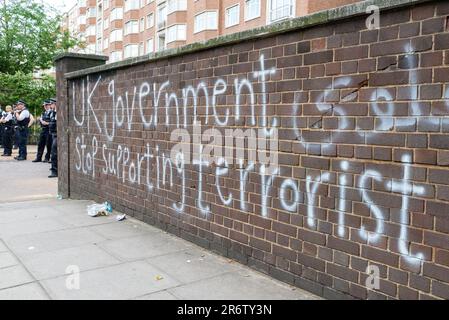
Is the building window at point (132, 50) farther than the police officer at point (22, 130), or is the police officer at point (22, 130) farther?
the building window at point (132, 50)

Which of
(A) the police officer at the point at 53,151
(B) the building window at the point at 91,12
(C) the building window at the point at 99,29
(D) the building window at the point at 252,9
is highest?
(B) the building window at the point at 91,12

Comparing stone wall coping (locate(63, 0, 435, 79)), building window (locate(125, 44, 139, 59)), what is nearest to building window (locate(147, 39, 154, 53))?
building window (locate(125, 44, 139, 59))

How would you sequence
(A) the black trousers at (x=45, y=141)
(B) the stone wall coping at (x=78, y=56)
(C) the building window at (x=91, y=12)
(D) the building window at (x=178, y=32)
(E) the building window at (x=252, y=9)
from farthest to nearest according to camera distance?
(C) the building window at (x=91, y=12), (D) the building window at (x=178, y=32), (E) the building window at (x=252, y=9), (A) the black trousers at (x=45, y=141), (B) the stone wall coping at (x=78, y=56)

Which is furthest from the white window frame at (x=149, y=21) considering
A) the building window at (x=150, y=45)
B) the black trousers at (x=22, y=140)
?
the black trousers at (x=22, y=140)

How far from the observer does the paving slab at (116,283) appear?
11.5 feet

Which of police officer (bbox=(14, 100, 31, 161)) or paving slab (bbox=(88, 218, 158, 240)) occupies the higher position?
police officer (bbox=(14, 100, 31, 161))

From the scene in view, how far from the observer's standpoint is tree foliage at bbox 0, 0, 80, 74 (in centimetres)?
2748

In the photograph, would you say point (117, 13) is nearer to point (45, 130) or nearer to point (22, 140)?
point (22, 140)

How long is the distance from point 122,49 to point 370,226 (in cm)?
6047

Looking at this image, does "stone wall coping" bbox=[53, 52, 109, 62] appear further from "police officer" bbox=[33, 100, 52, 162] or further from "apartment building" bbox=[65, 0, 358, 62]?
"apartment building" bbox=[65, 0, 358, 62]

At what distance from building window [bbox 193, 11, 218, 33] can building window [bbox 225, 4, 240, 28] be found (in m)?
1.46

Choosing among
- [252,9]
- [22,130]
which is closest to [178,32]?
[252,9]

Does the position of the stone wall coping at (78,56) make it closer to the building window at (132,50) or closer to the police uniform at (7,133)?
the police uniform at (7,133)

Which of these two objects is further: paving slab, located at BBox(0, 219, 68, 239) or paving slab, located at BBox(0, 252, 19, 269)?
paving slab, located at BBox(0, 219, 68, 239)
